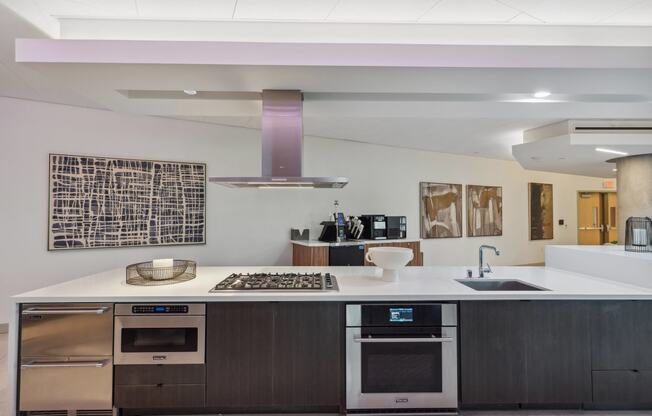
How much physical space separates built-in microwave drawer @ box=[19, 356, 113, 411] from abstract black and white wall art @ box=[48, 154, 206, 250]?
7.58ft

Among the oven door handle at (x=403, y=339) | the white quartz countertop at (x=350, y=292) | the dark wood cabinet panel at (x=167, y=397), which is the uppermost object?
the white quartz countertop at (x=350, y=292)

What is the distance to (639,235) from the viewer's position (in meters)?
2.66

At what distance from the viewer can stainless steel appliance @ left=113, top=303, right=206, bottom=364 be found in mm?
1869

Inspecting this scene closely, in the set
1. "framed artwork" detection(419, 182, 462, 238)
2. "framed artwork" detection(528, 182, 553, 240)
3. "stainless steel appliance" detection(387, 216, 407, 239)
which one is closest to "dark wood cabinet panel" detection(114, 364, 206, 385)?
"stainless steel appliance" detection(387, 216, 407, 239)

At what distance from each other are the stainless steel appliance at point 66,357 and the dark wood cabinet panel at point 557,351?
2452 millimetres

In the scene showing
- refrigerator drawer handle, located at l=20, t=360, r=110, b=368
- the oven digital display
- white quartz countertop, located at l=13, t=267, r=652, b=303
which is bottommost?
refrigerator drawer handle, located at l=20, t=360, r=110, b=368

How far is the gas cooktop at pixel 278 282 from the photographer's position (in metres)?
2.03

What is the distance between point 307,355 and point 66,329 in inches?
53.6

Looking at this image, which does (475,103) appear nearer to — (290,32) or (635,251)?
(290,32)

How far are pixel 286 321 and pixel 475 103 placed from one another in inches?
84.7

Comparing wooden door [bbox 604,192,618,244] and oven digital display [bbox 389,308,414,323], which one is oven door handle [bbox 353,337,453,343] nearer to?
oven digital display [bbox 389,308,414,323]

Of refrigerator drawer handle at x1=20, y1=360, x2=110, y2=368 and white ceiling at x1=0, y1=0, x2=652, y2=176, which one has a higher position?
white ceiling at x1=0, y1=0, x2=652, y2=176

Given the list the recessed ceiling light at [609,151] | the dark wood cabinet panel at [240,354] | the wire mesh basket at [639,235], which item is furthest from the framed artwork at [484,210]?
the dark wood cabinet panel at [240,354]

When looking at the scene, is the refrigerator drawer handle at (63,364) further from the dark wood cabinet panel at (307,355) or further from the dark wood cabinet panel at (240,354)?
the dark wood cabinet panel at (307,355)
